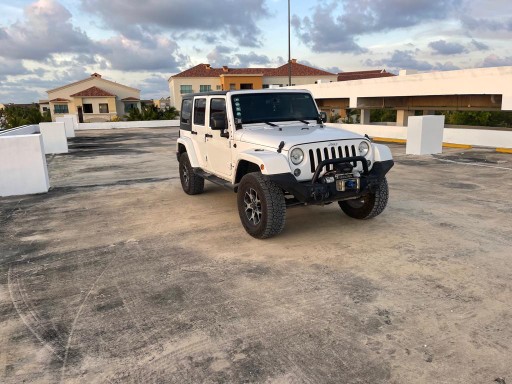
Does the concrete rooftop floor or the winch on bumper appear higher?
the winch on bumper

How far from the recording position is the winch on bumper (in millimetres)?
4934

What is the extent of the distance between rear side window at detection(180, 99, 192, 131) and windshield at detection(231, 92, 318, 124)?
191 centimetres

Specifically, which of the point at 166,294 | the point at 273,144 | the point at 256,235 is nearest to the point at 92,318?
the point at 166,294

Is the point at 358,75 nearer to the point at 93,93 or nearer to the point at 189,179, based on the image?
the point at 93,93

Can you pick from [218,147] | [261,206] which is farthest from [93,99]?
[261,206]

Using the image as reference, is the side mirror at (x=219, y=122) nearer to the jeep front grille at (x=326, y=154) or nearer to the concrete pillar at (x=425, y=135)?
the jeep front grille at (x=326, y=154)

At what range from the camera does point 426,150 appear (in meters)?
14.2

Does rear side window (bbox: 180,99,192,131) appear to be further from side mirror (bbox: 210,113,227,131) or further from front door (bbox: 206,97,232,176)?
side mirror (bbox: 210,113,227,131)

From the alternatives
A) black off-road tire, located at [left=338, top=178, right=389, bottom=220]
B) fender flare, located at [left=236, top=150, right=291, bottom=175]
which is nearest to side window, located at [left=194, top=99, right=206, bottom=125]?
fender flare, located at [left=236, top=150, right=291, bottom=175]

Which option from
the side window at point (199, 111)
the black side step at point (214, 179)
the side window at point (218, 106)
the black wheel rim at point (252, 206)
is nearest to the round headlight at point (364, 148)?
the black wheel rim at point (252, 206)

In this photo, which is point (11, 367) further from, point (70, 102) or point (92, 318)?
point (70, 102)

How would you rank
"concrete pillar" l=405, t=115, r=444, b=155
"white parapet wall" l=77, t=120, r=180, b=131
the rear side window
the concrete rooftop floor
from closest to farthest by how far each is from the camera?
the concrete rooftop floor
the rear side window
"concrete pillar" l=405, t=115, r=444, b=155
"white parapet wall" l=77, t=120, r=180, b=131

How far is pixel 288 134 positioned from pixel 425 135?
10105 mm

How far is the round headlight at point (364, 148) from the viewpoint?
18.2 feet
